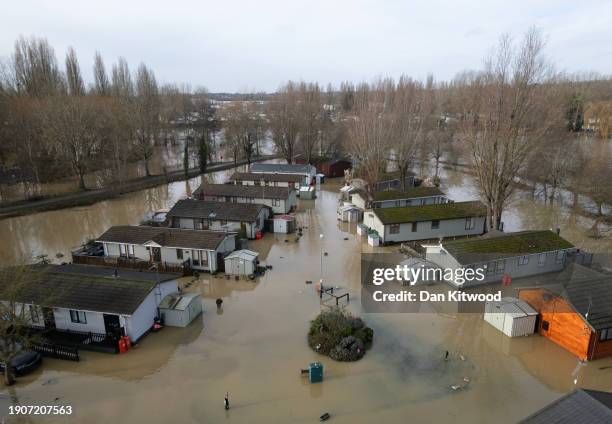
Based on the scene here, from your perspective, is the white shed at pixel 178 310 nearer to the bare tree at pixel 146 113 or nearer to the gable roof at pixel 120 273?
the gable roof at pixel 120 273

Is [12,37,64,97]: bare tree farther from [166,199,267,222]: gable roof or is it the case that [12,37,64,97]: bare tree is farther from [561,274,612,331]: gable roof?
[561,274,612,331]: gable roof

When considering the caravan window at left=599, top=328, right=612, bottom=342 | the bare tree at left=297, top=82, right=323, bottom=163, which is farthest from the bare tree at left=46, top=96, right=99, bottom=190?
the caravan window at left=599, top=328, right=612, bottom=342

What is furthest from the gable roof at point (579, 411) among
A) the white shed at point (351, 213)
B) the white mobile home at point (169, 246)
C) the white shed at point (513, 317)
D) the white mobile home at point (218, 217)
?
the white shed at point (351, 213)

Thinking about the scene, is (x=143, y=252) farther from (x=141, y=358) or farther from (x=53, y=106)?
(x=53, y=106)

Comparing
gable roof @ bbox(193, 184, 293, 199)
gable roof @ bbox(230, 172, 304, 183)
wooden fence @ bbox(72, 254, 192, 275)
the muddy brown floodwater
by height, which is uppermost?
gable roof @ bbox(193, 184, 293, 199)

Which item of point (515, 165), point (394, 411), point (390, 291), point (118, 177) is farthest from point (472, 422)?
point (118, 177)

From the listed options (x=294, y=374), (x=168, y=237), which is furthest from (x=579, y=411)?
(x=168, y=237)
